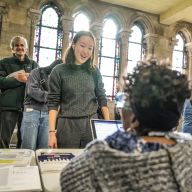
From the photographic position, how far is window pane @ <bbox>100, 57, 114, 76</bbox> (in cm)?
860

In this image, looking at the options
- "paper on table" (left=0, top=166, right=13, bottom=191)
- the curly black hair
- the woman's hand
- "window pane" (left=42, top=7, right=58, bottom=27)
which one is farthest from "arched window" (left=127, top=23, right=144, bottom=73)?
the curly black hair

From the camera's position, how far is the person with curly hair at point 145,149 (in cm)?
88

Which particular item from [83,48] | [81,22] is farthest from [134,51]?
[83,48]

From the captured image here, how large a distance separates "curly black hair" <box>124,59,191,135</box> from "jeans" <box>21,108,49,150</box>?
229cm

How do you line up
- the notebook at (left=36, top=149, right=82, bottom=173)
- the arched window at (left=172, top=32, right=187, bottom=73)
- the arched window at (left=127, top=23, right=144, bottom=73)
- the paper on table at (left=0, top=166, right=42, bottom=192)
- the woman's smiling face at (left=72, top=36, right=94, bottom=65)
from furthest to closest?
1. the arched window at (left=172, top=32, right=187, bottom=73)
2. the arched window at (left=127, top=23, right=144, bottom=73)
3. the woman's smiling face at (left=72, top=36, right=94, bottom=65)
4. the notebook at (left=36, top=149, right=82, bottom=173)
5. the paper on table at (left=0, top=166, right=42, bottom=192)

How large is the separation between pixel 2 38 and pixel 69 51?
5396mm

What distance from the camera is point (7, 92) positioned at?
3656 mm


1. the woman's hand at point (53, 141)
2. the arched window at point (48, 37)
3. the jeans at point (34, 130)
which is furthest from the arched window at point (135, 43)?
the woman's hand at point (53, 141)

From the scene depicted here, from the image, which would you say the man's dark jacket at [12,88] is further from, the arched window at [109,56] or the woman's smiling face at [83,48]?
the arched window at [109,56]

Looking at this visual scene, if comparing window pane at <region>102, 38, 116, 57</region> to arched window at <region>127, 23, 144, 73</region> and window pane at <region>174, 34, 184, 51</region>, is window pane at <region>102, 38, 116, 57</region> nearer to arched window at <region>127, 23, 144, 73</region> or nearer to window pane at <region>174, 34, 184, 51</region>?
arched window at <region>127, 23, 144, 73</region>

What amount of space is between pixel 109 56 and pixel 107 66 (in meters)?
0.28

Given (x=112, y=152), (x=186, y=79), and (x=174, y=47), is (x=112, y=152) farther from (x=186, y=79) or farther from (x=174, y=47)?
(x=174, y=47)

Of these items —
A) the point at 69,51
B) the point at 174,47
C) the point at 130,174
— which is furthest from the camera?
the point at 174,47

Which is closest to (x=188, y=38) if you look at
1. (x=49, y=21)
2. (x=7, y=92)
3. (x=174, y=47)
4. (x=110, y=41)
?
(x=174, y=47)
